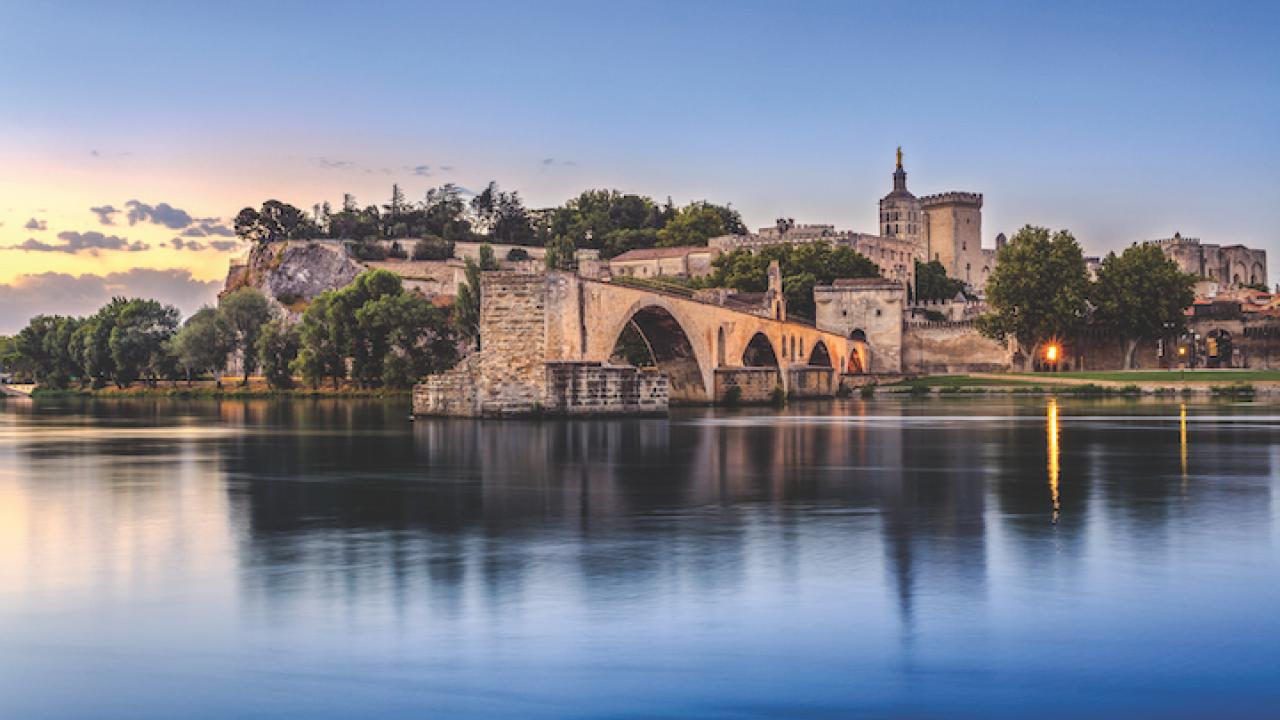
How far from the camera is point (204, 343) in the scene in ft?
234

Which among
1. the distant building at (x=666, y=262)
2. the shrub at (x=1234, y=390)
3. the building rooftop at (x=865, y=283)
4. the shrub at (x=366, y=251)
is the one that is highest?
the shrub at (x=366, y=251)

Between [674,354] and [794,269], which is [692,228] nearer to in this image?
[794,269]

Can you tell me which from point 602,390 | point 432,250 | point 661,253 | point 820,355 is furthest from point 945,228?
point 602,390

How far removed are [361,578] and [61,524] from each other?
5.04 meters

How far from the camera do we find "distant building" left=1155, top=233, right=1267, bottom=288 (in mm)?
144375

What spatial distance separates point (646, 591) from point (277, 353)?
64.8 meters

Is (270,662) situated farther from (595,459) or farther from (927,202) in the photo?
(927,202)

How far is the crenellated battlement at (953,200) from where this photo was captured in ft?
460

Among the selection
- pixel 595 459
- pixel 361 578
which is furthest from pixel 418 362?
pixel 361 578

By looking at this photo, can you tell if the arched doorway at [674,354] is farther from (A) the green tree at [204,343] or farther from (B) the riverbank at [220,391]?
(A) the green tree at [204,343]

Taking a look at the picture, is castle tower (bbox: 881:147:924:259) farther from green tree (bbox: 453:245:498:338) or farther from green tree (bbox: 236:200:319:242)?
green tree (bbox: 453:245:498:338)

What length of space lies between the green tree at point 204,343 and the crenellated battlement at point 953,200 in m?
91.3

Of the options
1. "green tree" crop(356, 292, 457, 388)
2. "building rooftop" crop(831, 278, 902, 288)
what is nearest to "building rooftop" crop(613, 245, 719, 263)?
"building rooftop" crop(831, 278, 902, 288)

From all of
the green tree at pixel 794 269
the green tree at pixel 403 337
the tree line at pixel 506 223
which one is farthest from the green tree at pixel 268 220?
the green tree at pixel 403 337
